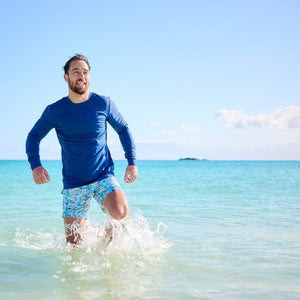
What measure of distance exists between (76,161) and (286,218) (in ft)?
16.9

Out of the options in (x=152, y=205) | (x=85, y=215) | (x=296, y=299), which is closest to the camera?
(x=296, y=299)

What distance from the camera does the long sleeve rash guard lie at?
12.8 feet

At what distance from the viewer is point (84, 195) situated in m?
4.03

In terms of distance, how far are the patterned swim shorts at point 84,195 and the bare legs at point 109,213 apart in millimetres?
63

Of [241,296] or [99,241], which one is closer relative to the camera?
[241,296]

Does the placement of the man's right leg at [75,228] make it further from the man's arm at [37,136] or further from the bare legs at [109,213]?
the man's arm at [37,136]

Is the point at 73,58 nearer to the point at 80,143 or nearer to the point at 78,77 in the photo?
the point at 78,77

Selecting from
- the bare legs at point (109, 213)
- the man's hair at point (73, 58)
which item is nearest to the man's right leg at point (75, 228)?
the bare legs at point (109, 213)

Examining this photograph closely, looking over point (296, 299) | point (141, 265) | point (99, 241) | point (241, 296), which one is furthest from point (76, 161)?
point (296, 299)

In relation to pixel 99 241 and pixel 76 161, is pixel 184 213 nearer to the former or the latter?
pixel 99 241

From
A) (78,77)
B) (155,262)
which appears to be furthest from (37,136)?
(155,262)

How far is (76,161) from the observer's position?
3945 millimetres

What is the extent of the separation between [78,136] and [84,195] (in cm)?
65

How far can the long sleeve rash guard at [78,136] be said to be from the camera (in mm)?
3893
